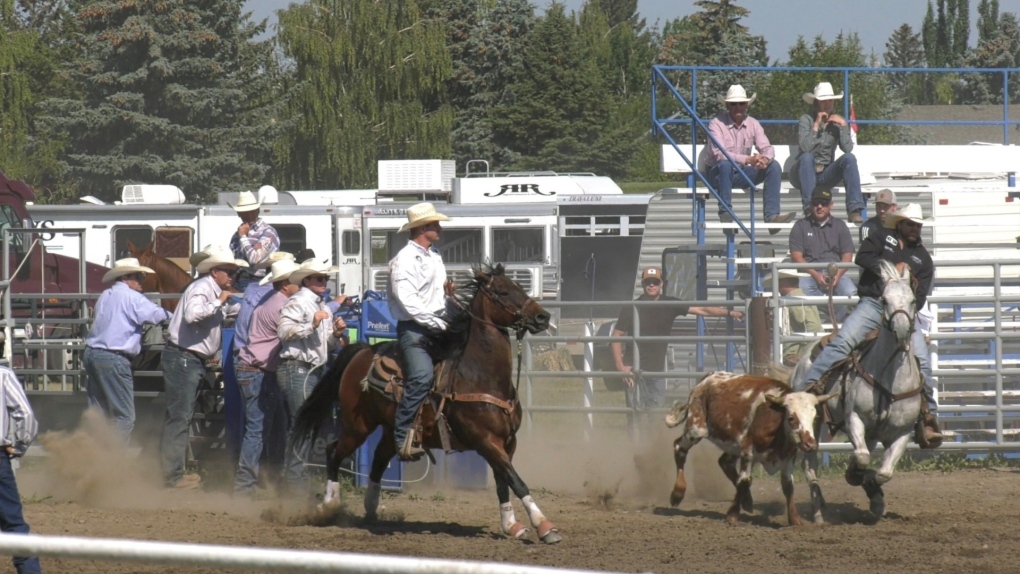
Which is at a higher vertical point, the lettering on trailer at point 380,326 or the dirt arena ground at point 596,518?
the lettering on trailer at point 380,326

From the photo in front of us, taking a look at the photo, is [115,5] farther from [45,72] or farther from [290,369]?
[290,369]

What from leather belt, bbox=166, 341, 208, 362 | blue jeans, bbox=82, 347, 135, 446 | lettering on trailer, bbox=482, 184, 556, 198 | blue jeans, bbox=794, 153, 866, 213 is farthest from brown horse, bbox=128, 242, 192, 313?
lettering on trailer, bbox=482, 184, 556, 198

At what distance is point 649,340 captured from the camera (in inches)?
448

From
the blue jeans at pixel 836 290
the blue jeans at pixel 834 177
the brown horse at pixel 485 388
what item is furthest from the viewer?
the blue jeans at pixel 834 177

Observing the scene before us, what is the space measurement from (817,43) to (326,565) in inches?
2005

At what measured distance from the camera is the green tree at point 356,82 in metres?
37.7

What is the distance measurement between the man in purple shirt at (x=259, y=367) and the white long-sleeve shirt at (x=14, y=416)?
12.4ft

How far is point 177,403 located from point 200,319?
→ 76 centimetres

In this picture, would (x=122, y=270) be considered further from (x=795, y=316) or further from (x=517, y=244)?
(x=517, y=244)

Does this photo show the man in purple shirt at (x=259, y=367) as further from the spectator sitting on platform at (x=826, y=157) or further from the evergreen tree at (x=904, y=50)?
the evergreen tree at (x=904, y=50)

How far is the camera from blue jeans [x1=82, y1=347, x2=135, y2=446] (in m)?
10.6

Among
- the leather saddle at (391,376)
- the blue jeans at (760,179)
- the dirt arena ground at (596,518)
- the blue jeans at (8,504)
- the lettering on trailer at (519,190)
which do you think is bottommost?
the dirt arena ground at (596,518)

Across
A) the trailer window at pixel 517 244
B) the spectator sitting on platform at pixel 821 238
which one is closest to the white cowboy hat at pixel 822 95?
the spectator sitting on platform at pixel 821 238

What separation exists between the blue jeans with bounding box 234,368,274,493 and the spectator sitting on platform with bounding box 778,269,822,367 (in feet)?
14.3
